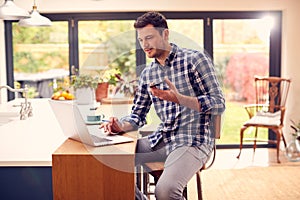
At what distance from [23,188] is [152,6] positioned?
12.0 feet

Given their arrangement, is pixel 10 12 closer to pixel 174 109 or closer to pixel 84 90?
pixel 84 90

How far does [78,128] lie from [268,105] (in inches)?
149

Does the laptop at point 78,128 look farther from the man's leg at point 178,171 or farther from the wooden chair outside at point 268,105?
the wooden chair outside at point 268,105

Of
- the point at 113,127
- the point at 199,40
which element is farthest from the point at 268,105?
the point at 113,127

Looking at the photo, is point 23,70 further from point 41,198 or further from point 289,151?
point 289,151

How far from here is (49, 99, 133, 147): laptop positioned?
7.18 feet

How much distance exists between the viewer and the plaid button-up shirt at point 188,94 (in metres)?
2.41

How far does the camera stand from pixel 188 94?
8.11 ft

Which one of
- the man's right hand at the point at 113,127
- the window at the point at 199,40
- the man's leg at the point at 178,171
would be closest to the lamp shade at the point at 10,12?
the man's right hand at the point at 113,127

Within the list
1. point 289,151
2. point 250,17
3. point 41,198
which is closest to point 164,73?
point 41,198

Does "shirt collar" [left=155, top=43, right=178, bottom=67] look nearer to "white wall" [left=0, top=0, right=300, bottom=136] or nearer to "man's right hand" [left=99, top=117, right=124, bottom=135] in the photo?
"man's right hand" [left=99, top=117, right=124, bottom=135]

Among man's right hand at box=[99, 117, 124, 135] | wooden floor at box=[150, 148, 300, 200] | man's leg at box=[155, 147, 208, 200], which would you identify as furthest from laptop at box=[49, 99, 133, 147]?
wooden floor at box=[150, 148, 300, 200]

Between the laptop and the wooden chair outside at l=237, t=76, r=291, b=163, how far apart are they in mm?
3070

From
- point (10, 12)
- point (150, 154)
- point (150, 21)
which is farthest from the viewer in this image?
point (10, 12)
